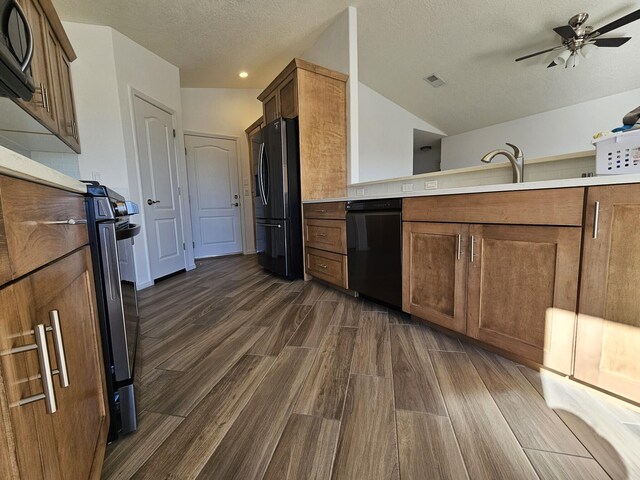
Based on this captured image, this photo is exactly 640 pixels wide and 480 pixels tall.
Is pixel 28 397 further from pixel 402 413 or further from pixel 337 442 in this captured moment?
pixel 402 413

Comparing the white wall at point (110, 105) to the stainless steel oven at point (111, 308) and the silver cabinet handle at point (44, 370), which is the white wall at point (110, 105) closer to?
the stainless steel oven at point (111, 308)

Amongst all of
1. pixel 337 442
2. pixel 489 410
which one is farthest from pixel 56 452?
pixel 489 410

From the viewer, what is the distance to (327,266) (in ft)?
8.57

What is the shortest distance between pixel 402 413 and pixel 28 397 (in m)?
1.07

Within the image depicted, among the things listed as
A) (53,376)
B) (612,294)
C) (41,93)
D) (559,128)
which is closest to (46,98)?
(41,93)

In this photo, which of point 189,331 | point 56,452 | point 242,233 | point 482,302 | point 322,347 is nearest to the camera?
point 56,452

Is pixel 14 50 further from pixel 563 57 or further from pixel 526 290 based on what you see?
pixel 563 57

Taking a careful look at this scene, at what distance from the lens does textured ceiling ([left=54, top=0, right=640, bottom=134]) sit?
2689 millimetres

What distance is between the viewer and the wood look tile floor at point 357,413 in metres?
0.83

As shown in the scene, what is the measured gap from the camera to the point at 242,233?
16.2ft

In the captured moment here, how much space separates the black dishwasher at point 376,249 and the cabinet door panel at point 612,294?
924mm

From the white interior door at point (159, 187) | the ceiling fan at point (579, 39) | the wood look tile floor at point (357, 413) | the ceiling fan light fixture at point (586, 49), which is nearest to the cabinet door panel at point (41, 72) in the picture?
the white interior door at point (159, 187)

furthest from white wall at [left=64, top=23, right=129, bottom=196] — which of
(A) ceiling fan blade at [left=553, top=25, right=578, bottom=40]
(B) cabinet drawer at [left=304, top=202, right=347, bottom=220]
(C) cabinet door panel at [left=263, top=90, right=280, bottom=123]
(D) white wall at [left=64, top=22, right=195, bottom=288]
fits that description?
(A) ceiling fan blade at [left=553, top=25, right=578, bottom=40]

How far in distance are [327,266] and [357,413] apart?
5.34 feet
